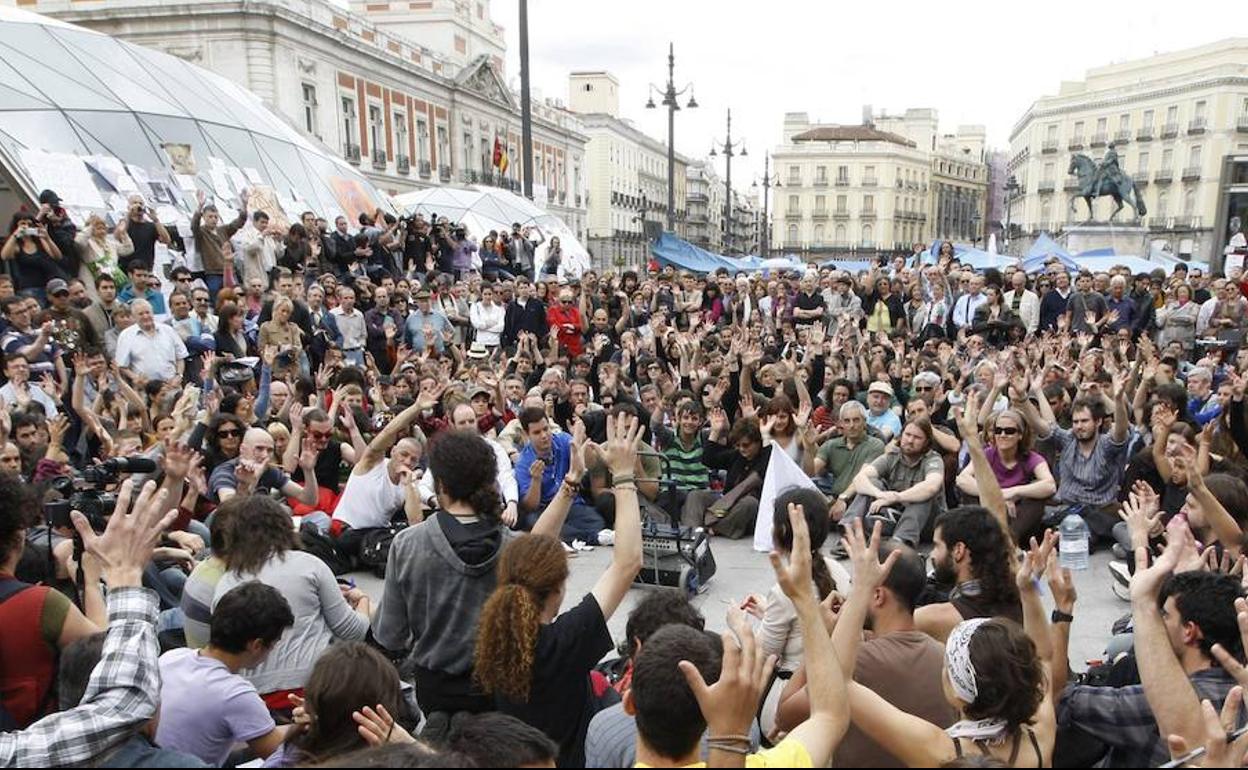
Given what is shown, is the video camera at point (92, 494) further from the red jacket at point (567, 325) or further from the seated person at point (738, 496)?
the red jacket at point (567, 325)

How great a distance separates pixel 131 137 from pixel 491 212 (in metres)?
12.0

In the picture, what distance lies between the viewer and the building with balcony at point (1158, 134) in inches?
2293

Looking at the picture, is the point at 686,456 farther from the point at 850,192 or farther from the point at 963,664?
the point at 850,192

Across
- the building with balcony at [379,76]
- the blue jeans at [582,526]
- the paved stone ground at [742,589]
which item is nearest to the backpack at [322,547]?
the paved stone ground at [742,589]

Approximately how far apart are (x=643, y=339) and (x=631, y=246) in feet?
232

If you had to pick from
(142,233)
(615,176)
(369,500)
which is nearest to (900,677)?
(369,500)

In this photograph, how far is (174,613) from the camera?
14.1 feet

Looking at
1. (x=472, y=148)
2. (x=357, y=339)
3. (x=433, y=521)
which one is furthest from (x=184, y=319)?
(x=472, y=148)

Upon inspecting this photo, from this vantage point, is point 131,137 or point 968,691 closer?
point 968,691

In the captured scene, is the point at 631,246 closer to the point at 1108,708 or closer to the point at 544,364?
the point at 544,364

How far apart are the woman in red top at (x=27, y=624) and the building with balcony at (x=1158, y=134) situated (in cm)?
6147

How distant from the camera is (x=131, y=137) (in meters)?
14.2

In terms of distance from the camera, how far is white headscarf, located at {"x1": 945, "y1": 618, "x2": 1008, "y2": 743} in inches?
91.0

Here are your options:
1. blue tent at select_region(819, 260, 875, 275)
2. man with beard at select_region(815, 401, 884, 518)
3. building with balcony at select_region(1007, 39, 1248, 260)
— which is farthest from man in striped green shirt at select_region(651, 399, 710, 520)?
building with balcony at select_region(1007, 39, 1248, 260)
